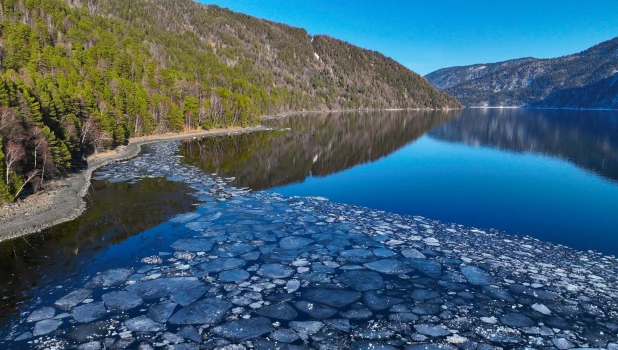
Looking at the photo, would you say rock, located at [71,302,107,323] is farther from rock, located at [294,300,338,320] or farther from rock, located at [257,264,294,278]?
rock, located at [294,300,338,320]

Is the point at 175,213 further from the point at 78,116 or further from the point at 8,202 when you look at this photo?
the point at 78,116

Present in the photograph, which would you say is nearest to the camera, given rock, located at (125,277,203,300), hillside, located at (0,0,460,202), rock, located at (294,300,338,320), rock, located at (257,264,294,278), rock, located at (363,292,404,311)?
rock, located at (294,300,338,320)

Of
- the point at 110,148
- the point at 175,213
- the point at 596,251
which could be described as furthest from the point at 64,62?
the point at 596,251

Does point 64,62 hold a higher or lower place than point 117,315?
higher

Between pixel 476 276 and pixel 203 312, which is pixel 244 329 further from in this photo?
pixel 476 276

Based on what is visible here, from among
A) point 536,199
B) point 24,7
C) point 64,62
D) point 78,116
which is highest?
point 24,7

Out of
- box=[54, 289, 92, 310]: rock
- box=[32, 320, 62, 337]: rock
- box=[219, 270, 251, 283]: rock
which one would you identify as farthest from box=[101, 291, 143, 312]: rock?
box=[219, 270, 251, 283]: rock
